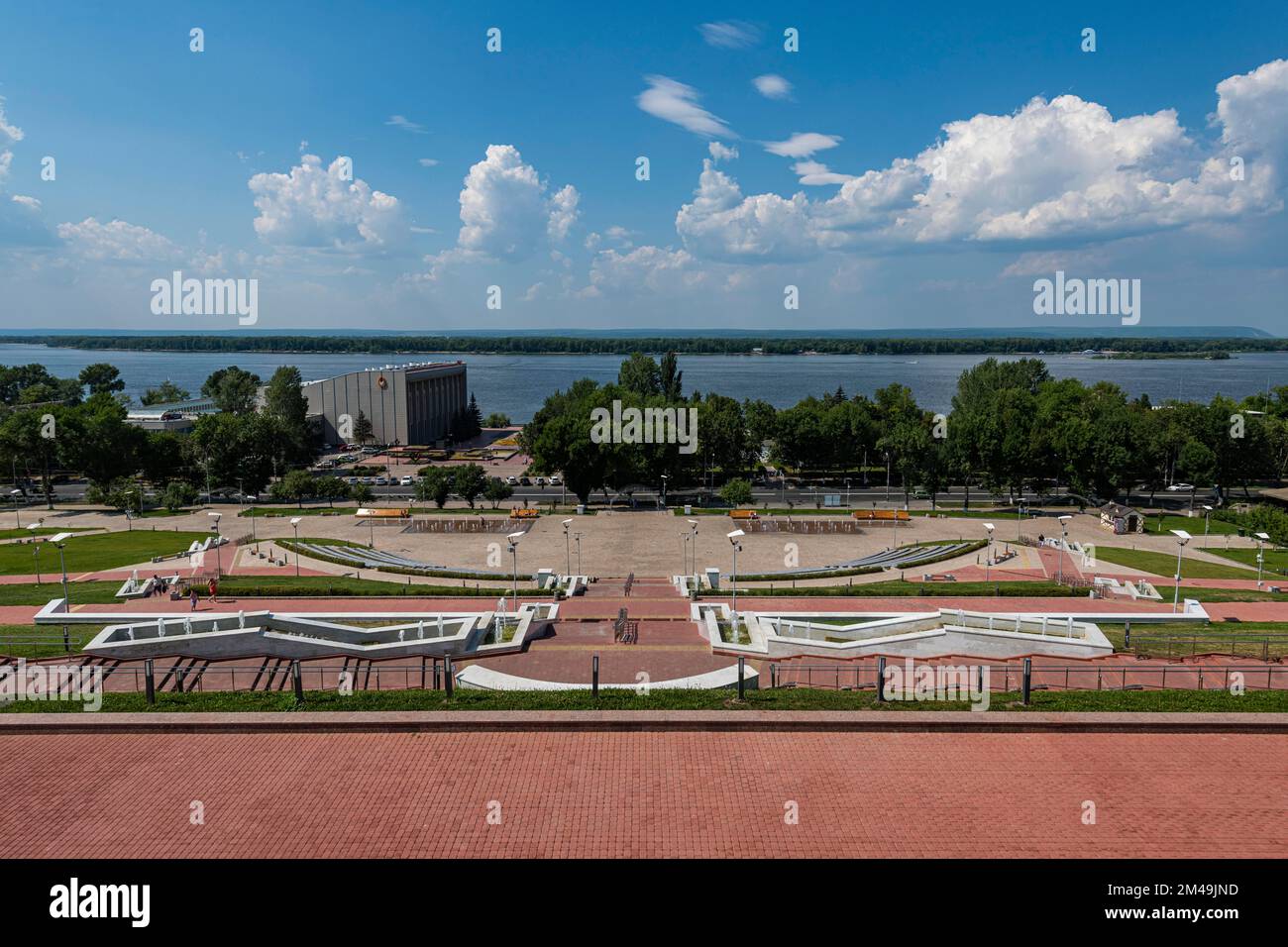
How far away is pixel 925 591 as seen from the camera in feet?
96.2

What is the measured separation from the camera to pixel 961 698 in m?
15.5

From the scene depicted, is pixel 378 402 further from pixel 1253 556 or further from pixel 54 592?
pixel 1253 556

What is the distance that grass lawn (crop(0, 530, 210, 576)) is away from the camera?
112 ft

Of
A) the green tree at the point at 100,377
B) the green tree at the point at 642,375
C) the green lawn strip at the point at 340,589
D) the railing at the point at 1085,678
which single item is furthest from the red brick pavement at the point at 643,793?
the green tree at the point at 100,377

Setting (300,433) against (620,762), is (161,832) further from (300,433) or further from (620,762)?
(300,433)

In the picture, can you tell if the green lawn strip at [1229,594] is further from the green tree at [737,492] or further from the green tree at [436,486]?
the green tree at [436,486]

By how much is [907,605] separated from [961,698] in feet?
37.4

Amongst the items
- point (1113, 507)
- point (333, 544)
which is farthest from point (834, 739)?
point (1113, 507)

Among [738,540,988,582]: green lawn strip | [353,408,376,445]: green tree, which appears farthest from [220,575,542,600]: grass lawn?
[353,408,376,445]: green tree

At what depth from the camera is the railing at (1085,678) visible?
17172mm

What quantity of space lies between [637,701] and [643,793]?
309cm

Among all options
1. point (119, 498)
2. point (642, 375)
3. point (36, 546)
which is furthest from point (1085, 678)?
point (642, 375)
